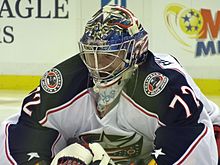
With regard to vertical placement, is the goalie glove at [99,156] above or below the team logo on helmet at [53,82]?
below

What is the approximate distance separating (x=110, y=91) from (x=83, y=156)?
0.65ft

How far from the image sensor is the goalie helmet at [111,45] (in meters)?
1.69

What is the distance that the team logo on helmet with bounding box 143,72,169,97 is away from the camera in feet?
5.52

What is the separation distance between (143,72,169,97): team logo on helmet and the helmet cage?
0.24ft

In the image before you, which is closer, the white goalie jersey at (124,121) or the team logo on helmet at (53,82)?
the white goalie jersey at (124,121)

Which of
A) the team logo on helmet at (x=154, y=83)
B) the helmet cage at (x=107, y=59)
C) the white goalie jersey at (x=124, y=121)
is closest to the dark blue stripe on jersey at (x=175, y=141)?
the white goalie jersey at (x=124, y=121)

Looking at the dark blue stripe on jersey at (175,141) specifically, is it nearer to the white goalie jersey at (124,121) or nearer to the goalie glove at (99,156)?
the white goalie jersey at (124,121)

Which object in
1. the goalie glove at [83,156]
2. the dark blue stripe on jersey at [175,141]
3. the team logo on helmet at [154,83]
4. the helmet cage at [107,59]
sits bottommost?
the goalie glove at [83,156]

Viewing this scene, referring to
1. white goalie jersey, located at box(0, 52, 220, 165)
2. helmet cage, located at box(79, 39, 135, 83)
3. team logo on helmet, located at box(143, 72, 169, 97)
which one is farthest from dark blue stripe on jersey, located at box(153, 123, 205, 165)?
helmet cage, located at box(79, 39, 135, 83)

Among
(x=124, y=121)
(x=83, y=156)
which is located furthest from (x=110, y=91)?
(x=83, y=156)

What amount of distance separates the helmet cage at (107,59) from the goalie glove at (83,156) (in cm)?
19

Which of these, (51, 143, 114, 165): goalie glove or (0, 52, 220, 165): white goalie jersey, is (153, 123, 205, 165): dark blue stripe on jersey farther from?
(51, 143, 114, 165): goalie glove

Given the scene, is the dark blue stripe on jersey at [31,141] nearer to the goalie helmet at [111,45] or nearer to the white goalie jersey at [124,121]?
the white goalie jersey at [124,121]

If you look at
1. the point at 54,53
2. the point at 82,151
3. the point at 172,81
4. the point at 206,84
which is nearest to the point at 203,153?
the point at 172,81
